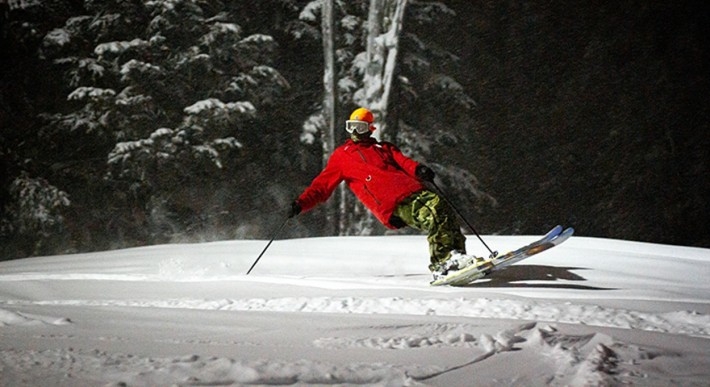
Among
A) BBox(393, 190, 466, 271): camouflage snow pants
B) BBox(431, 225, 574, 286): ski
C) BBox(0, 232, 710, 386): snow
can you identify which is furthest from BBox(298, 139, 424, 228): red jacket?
BBox(431, 225, 574, 286): ski

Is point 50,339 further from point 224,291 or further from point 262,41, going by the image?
point 262,41

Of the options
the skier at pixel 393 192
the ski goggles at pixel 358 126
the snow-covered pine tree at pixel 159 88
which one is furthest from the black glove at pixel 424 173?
the snow-covered pine tree at pixel 159 88

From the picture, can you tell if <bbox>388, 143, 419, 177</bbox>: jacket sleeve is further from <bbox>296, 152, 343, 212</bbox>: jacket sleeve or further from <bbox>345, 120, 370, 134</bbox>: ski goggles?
<bbox>296, 152, 343, 212</bbox>: jacket sleeve

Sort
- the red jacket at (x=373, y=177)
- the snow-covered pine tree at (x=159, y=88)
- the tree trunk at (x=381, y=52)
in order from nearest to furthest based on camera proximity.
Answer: the red jacket at (x=373, y=177) → the tree trunk at (x=381, y=52) → the snow-covered pine tree at (x=159, y=88)

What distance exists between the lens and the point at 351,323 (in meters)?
2.98

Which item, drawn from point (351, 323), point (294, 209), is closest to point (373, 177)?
point (294, 209)

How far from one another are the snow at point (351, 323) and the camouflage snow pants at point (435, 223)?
0.27 meters

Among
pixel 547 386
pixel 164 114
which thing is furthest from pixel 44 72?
pixel 547 386

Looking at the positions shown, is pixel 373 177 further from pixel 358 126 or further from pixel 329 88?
pixel 329 88

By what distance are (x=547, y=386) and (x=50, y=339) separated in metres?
1.80

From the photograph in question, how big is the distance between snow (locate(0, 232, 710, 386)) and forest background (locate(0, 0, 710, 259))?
23.3 feet

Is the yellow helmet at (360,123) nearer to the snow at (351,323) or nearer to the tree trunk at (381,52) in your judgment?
the snow at (351,323)

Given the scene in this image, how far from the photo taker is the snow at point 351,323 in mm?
2102

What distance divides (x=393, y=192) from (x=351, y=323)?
2030 mm
